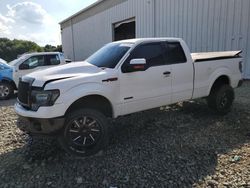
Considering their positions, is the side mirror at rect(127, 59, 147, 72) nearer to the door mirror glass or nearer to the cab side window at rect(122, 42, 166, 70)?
the cab side window at rect(122, 42, 166, 70)

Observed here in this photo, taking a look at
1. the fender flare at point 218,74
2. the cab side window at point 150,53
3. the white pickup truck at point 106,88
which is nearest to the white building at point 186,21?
the fender flare at point 218,74

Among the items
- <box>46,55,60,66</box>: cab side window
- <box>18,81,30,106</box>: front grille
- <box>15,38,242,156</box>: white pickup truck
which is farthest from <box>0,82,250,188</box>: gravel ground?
<box>46,55,60,66</box>: cab side window

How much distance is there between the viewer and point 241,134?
4.86 m

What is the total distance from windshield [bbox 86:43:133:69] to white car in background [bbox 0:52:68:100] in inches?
213

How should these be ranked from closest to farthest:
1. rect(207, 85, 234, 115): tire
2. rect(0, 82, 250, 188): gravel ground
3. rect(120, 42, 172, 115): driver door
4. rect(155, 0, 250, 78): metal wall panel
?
rect(0, 82, 250, 188): gravel ground, rect(120, 42, 172, 115): driver door, rect(207, 85, 234, 115): tire, rect(155, 0, 250, 78): metal wall panel

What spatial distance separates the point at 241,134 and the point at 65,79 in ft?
11.8

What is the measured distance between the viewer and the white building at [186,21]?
1005 cm

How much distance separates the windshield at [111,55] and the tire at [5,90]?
20.2 feet

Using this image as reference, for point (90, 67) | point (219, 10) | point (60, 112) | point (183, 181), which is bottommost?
point (183, 181)

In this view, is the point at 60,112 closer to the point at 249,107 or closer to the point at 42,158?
the point at 42,158

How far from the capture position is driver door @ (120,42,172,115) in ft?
14.6

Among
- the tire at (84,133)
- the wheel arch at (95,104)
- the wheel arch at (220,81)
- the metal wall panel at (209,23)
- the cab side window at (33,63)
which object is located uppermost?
the metal wall panel at (209,23)

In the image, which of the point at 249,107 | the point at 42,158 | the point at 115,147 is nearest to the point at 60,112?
the point at 42,158

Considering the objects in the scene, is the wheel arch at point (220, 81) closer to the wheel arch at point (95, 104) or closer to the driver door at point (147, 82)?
the driver door at point (147, 82)
